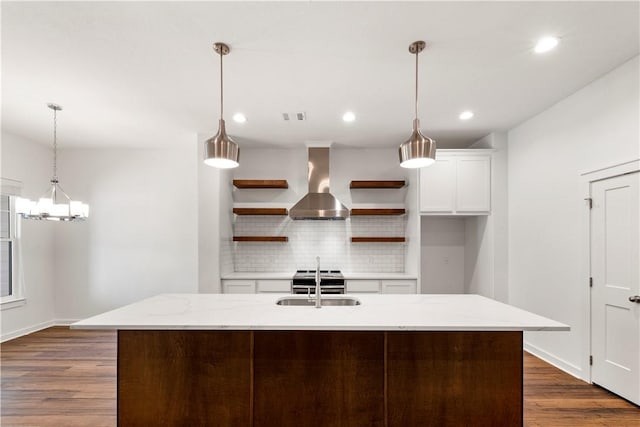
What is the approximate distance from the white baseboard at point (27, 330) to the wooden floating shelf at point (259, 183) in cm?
357

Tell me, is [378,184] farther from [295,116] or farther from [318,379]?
[318,379]

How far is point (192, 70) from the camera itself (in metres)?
2.64

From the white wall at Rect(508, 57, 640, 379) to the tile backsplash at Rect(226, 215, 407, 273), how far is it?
1.60 meters

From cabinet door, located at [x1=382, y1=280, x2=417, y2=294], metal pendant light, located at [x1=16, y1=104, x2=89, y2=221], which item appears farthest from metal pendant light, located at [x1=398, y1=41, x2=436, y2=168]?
metal pendant light, located at [x1=16, y1=104, x2=89, y2=221]

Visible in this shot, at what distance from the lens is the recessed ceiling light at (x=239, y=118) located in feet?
11.9

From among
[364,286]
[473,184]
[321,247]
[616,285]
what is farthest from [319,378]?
[473,184]

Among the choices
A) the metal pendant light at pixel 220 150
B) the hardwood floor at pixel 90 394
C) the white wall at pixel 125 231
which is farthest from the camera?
the white wall at pixel 125 231

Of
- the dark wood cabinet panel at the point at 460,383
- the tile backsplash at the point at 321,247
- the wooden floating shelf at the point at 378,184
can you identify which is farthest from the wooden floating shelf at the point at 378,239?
the dark wood cabinet panel at the point at 460,383

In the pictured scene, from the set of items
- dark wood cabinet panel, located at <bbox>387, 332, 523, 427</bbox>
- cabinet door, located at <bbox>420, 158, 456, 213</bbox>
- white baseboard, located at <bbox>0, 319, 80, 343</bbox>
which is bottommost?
white baseboard, located at <bbox>0, 319, 80, 343</bbox>

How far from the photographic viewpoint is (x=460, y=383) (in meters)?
2.02

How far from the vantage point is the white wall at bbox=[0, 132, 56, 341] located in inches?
170

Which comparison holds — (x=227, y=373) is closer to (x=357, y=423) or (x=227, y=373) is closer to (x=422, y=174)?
(x=357, y=423)

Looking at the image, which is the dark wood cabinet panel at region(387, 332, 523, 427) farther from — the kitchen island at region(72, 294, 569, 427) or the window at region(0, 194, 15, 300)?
the window at region(0, 194, 15, 300)

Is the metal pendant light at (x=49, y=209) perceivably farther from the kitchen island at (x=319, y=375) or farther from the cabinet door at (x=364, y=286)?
the cabinet door at (x=364, y=286)
